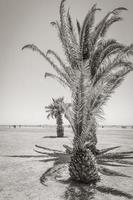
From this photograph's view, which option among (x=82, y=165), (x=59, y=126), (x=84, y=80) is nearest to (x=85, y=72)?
(x=84, y=80)

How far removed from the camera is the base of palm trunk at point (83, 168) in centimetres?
895

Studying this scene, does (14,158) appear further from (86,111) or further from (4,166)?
(86,111)

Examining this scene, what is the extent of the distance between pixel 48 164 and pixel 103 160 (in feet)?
11.1

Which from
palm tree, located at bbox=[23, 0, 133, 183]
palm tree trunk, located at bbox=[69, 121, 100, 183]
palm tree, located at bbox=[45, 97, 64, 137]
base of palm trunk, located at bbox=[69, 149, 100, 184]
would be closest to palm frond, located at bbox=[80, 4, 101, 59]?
palm tree, located at bbox=[23, 0, 133, 183]

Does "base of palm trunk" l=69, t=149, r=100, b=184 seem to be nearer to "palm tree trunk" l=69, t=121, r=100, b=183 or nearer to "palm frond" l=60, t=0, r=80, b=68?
"palm tree trunk" l=69, t=121, r=100, b=183

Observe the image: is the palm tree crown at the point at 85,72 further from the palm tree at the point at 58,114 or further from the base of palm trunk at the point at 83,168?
the palm tree at the point at 58,114

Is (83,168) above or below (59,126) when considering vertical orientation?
below

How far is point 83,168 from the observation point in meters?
8.94

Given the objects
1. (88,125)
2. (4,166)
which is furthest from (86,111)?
(4,166)

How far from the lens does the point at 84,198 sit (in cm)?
752

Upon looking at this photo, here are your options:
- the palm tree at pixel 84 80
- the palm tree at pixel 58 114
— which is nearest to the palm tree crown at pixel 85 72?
the palm tree at pixel 84 80

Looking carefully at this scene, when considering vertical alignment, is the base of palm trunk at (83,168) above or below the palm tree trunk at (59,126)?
below

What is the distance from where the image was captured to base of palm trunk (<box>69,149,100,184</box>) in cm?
895

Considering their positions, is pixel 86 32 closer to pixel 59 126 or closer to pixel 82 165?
pixel 82 165
